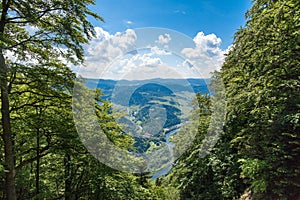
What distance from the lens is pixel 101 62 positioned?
8.02 meters

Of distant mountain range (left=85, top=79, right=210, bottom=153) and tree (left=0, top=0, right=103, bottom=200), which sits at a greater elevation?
tree (left=0, top=0, right=103, bottom=200)

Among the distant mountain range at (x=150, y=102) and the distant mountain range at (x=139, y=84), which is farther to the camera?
the distant mountain range at (x=150, y=102)

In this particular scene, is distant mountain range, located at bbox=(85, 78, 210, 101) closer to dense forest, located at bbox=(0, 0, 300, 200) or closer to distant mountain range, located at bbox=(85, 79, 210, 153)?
distant mountain range, located at bbox=(85, 79, 210, 153)

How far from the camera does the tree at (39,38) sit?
5.57m

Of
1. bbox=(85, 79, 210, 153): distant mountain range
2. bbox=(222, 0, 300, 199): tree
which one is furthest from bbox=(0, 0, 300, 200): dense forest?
bbox=(85, 79, 210, 153): distant mountain range

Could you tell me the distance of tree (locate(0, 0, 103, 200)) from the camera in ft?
18.3

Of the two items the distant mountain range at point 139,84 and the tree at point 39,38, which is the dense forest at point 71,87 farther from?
the distant mountain range at point 139,84

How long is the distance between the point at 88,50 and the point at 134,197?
25.3 feet

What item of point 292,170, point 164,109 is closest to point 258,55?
point 292,170

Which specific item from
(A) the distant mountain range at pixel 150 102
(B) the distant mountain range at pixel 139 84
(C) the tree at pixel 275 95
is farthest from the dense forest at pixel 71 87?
(A) the distant mountain range at pixel 150 102

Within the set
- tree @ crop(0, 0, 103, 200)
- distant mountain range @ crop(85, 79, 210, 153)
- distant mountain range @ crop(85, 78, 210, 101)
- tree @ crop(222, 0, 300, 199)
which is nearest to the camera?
tree @ crop(0, 0, 103, 200)

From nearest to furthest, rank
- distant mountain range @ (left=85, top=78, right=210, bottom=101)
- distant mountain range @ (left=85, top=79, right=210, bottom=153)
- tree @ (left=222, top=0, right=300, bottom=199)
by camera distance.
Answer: tree @ (left=222, top=0, right=300, bottom=199) → distant mountain range @ (left=85, top=78, right=210, bottom=101) → distant mountain range @ (left=85, top=79, right=210, bottom=153)

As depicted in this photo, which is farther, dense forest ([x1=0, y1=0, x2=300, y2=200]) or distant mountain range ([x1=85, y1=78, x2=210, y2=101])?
distant mountain range ([x1=85, y1=78, x2=210, y2=101])

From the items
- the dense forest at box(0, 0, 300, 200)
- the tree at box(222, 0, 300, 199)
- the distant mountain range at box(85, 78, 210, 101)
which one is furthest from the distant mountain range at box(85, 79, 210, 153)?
the tree at box(222, 0, 300, 199)
